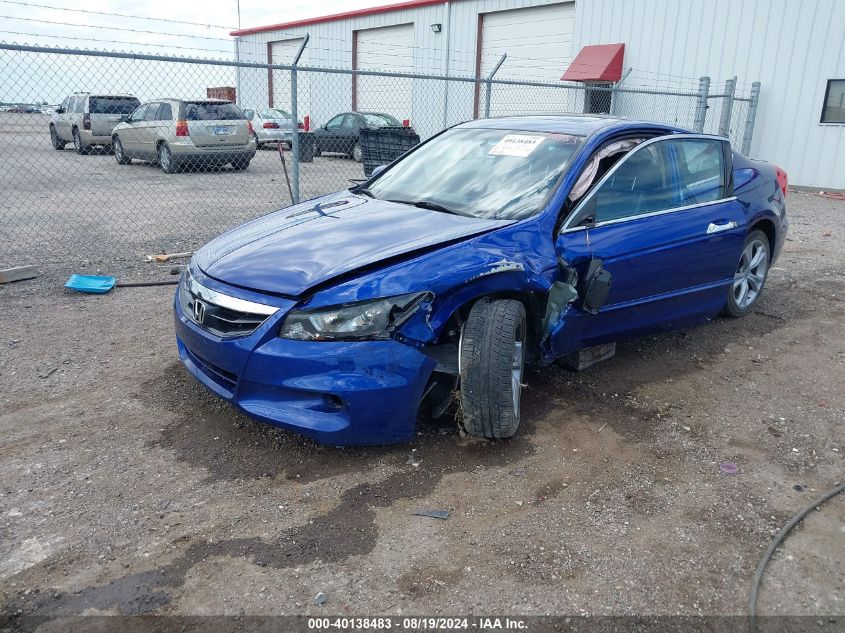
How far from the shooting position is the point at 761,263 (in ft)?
18.4

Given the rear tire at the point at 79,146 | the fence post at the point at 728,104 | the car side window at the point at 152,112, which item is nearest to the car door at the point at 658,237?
the fence post at the point at 728,104

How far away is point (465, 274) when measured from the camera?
10.4 feet

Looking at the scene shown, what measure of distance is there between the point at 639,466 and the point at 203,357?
223 centimetres

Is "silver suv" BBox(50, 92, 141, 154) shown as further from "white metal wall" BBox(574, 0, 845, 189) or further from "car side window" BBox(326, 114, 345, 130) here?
"white metal wall" BBox(574, 0, 845, 189)

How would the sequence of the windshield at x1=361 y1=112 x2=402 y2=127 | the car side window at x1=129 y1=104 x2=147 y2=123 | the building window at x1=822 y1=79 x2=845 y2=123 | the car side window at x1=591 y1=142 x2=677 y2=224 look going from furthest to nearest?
the windshield at x1=361 y1=112 x2=402 y2=127, the car side window at x1=129 y1=104 x2=147 y2=123, the building window at x1=822 y1=79 x2=845 y2=123, the car side window at x1=591 y1=142 x2=677 y2=224

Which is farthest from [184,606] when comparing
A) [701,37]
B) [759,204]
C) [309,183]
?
[701,37]

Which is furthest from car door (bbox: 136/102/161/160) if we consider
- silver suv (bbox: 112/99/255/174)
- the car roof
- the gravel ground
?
the car roof

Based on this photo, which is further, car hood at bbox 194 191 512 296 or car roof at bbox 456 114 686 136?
car roof at bbox 456 114 686 136

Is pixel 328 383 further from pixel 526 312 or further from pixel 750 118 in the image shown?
pixel 750 118

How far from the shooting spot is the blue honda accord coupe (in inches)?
119

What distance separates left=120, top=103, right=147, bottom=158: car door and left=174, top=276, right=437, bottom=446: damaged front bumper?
562 inches

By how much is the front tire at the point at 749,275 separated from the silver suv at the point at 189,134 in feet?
39.7

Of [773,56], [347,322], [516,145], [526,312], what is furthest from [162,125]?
[773,56]

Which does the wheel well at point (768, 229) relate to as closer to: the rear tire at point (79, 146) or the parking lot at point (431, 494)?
the parking lot at point (431, 494)
